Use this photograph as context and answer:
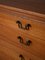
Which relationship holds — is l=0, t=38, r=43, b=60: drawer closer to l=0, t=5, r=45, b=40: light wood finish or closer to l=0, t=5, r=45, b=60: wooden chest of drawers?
l=0, t=5, r=45, b=60: wooden chest of drawers

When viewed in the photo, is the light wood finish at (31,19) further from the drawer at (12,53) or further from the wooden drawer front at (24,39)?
the drawer at (12,53)

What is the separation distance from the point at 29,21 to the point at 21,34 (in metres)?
0.11

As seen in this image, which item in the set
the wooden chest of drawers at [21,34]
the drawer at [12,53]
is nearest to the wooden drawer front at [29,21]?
the wooden chest of drawers at [21,34]

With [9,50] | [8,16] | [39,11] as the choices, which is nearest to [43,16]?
[39,11]

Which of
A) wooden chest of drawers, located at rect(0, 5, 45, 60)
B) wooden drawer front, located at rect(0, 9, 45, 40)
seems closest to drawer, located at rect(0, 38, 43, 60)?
wooden chest of drawers, located at rect(0, 5, 45, 60)

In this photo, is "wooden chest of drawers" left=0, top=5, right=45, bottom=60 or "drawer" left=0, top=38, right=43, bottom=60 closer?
"wooden chest of drawers" left=0, top=5, right=45, bottom=60

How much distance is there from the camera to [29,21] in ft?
2.73

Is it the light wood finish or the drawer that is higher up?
the light wood finish

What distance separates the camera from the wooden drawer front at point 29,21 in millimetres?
787

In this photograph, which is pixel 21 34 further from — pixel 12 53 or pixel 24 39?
pixel 12 53

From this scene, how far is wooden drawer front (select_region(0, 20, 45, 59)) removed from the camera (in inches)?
32.7

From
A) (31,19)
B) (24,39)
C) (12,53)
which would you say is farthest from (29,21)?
(12,53)

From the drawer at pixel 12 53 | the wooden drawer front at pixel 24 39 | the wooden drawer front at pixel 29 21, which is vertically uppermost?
the wooden drawer front at pixel 29 21

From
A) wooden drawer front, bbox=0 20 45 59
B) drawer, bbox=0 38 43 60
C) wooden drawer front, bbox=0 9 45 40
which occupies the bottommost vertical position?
drawer, bbox=0 38 43 60
